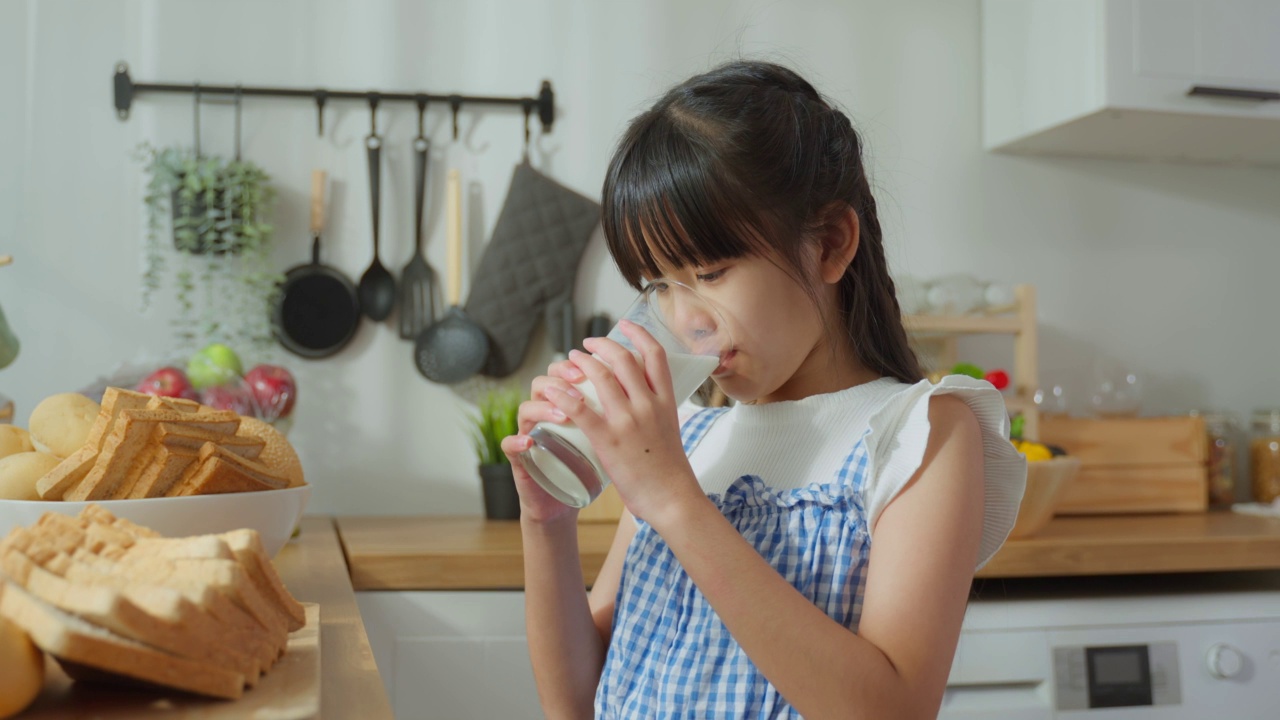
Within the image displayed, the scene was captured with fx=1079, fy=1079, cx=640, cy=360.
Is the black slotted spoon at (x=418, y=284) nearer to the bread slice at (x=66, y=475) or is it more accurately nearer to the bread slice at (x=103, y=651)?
the bread slice at (x=66, y=475)

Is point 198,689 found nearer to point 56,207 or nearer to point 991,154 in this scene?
point 56,207

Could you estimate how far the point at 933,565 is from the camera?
0.76 metres

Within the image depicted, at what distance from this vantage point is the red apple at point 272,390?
65.9 inches

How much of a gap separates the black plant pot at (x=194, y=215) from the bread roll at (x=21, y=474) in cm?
110

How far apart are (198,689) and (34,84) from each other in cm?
165

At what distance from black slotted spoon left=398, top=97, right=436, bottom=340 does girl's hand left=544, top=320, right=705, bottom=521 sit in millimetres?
1188

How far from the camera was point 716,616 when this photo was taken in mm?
859

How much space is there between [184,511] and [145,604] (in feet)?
0.87

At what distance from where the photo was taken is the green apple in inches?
61.6

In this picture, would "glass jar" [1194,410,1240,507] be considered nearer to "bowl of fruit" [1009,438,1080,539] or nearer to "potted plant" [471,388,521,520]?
"bowl of fruit" [1009,438,1080,539]

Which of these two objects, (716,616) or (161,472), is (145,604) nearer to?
(161,472)

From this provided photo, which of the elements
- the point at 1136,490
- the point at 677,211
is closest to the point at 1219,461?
the point at 1136,490

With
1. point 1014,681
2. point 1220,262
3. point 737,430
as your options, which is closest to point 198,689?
point 737,430

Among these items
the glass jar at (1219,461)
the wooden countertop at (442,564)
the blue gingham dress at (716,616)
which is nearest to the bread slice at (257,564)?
the blue gingham dress at (716,616)
